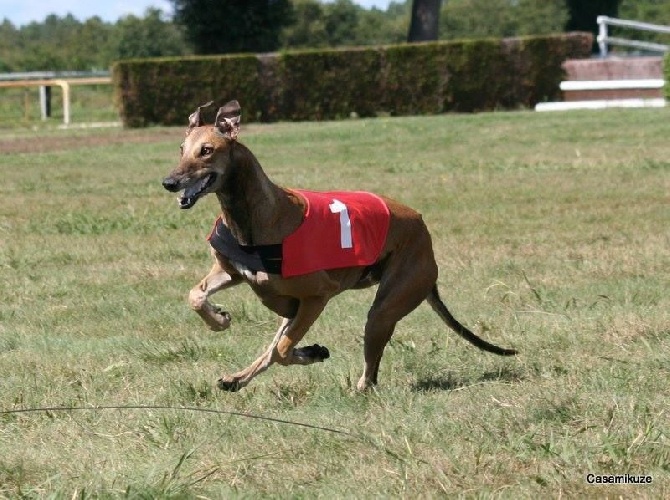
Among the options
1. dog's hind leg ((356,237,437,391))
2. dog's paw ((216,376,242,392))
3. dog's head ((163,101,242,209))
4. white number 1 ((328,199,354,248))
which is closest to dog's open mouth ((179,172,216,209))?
dog's head ((163,101,242,209))

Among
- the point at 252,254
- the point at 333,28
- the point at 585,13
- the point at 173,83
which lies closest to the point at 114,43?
the point at 333,28

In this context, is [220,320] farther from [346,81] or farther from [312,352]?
[346,81]

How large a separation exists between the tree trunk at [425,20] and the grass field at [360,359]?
22.5 m

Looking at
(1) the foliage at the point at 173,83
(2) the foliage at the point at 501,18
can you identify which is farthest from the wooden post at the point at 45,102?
(2) the foliage at the point at 501,18

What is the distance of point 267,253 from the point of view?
6.98 meters

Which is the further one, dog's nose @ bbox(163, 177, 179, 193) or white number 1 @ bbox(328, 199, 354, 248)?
white number 1 @ bbox(328, 199, 354, 248)

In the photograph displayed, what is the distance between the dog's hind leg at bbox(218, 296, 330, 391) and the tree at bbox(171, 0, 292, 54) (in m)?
38.3

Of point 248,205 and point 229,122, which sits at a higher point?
point 229,122

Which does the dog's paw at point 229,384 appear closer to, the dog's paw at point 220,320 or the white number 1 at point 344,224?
the dog's paw at point 220,320

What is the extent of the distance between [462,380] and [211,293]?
1460mm

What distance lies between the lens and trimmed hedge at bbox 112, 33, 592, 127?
3112 cm

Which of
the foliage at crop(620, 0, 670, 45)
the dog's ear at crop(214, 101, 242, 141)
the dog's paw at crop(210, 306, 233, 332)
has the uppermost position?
the dog's ear at crop(214, 101, 242, 141)

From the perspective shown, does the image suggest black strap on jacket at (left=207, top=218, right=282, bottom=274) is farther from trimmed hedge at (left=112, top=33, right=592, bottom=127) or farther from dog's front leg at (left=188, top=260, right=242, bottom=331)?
trimmed hedge at (left=112, top=33, right=592, bottom=127)

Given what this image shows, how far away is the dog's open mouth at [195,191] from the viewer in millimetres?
6812
